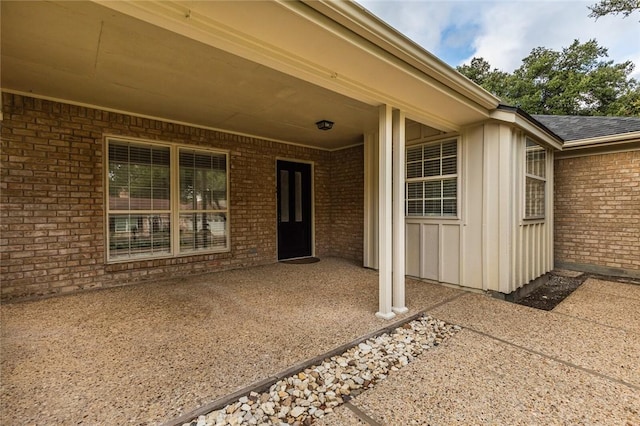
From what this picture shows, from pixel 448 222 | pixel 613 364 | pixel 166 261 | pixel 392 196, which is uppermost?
pixel 392 196

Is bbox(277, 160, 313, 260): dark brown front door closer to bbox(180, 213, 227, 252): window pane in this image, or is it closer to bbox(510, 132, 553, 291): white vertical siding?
bbox(180, 213, 227, 252): window pane

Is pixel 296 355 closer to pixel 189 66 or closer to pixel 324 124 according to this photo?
pixel 189 66

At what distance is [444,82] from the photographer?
287 centimetres

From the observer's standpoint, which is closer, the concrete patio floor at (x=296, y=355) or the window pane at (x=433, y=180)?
the concrete patio floor at (x=296, y=355)

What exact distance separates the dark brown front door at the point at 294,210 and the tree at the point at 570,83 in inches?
610

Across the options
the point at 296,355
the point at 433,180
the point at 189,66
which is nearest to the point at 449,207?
the point at 433,180

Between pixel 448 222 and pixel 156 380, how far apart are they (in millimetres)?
3998

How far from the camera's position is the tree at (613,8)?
7.65m

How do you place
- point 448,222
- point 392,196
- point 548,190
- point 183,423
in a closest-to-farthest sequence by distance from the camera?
point 183,423, point 392,196, point 448,222, point 548,190

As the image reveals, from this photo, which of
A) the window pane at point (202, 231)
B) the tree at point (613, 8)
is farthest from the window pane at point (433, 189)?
the tree at point (613, 8)

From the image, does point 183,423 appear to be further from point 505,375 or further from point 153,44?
point 153,44

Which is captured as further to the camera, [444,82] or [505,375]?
[444,82]

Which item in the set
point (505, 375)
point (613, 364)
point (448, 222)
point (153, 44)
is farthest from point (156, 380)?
point (448, 222)

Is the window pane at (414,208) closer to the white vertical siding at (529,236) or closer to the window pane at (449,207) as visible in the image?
the window pane at (449,207)
